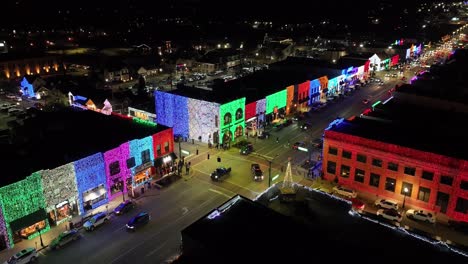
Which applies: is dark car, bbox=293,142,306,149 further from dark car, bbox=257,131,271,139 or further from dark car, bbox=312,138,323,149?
dark car, bbox=257,131,271,139

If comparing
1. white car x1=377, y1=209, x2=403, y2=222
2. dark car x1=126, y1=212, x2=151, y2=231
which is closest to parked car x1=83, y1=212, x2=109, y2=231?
dark car x1=126, y1=212, x2=151, y2=231

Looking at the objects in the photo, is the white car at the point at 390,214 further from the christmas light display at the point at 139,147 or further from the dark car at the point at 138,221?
the christmas light display at the point at 139,147

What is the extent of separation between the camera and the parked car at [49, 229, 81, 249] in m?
35.8

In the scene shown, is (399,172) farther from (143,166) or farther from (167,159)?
(143,166)

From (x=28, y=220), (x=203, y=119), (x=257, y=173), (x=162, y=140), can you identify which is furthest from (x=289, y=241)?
(x=203, y=119)

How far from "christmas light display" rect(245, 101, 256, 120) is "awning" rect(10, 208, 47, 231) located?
35621 millimetres

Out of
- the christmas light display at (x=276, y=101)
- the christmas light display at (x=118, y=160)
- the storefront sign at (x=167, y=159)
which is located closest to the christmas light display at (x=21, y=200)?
the christmas light display at (x=118, y=160)

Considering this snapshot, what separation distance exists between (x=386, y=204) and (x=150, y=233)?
25283 mm

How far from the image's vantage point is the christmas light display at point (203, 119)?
2308 inches

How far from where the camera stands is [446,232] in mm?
37625

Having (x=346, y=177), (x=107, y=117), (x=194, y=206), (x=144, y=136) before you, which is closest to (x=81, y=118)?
(x=107, y=117)

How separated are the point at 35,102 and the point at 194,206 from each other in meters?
59.5

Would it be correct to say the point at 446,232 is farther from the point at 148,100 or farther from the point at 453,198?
the point at 148,100

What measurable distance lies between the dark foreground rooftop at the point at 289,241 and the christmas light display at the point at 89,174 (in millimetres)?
19554
